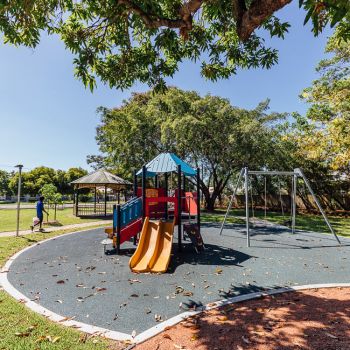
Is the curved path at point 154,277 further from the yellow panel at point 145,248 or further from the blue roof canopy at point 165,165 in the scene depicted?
the blue roof canopy at point 165,165

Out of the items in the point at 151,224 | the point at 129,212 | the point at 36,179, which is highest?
the point at 36,179

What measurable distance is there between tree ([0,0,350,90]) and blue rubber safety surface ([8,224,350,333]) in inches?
170

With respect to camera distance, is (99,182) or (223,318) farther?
(99,182)

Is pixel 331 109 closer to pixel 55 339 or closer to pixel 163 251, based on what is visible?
pixel 163 251

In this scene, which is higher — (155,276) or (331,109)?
(331,109)

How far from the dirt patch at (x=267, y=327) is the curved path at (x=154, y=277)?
0.55 m

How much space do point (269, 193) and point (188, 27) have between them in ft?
81.3

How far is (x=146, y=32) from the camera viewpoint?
19.8 ft

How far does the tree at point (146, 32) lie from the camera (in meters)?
4.48

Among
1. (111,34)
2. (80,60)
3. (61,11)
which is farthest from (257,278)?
(61,11)

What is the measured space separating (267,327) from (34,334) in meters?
3.38

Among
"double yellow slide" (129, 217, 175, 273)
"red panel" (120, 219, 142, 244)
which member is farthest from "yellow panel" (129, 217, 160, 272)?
"red panel" (120, 219, 142, 244)

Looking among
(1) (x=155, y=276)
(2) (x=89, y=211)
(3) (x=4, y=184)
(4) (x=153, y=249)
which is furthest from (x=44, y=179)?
(1) (x=155, y=276)

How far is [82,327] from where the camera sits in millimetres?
3986
